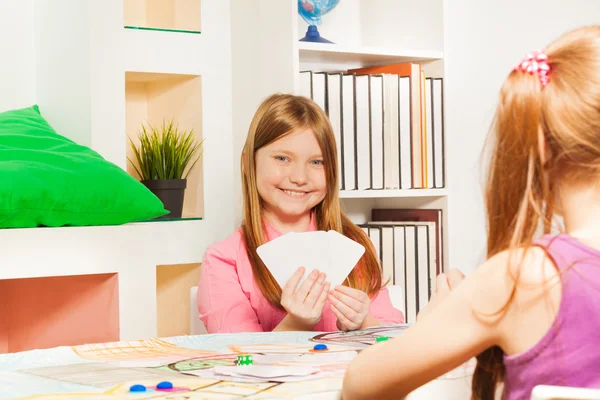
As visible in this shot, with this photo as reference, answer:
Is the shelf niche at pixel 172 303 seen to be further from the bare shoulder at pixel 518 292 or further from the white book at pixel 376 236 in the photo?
the bare shoulder at pixel 518 292

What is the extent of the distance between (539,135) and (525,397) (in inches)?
10.4

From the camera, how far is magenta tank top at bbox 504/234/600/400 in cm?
80

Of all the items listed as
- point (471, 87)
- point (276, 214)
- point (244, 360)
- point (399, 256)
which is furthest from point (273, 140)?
point (244, 360)

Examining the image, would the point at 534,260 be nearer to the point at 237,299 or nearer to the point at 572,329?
the point at 572,329

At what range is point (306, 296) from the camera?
5.65 ft

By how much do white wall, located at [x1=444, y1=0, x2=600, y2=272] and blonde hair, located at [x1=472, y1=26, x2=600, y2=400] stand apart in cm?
162

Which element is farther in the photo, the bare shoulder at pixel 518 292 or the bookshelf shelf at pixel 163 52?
the bookshelf shelf at pixel 163 52

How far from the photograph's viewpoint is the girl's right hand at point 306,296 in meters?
1.71

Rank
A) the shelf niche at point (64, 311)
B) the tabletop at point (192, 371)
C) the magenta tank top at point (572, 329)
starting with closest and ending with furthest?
the magenta tank top at point (572, 329)
the tabletop at point (192, 371)
the shelf niche at point (64, 311)

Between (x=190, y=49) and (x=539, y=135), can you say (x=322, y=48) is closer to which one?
(x=190, y=49)

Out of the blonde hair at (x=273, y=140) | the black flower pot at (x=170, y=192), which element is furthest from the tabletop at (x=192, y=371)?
the black flower pot at (x=170, y=192)

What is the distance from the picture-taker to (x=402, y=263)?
8.28ft

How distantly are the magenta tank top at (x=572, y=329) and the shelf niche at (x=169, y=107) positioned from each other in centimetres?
158

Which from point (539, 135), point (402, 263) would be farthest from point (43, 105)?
point (539, 135)
